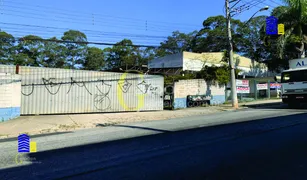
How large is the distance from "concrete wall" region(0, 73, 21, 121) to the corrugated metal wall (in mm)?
470

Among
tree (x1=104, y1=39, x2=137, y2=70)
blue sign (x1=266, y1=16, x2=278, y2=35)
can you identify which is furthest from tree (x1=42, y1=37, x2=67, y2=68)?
blue sign (x1=266, y1=16, x2=278, y2=35)

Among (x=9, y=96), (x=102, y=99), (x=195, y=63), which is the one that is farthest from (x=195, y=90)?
(x=195, y=63)

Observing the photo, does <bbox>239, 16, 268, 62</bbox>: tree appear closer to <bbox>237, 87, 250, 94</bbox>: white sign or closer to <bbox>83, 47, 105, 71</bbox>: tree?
<bbox>237, 87, 250, 94</bbox>: white sign

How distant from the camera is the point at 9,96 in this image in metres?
12.1

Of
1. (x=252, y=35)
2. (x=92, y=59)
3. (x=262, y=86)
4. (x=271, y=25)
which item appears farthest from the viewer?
(x=92, y=59)

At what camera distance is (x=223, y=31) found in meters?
46.8

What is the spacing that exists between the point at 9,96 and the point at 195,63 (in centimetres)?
2372

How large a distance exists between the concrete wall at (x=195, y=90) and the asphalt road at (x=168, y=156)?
386 inches

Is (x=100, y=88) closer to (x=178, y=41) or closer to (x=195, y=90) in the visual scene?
(x=195, y=90)

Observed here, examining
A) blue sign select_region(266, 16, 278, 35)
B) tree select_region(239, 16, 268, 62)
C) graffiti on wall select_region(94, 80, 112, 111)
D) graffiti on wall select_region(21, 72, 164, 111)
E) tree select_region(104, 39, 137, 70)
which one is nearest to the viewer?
graffiti on wall select_region(21, 72, 164, 111)

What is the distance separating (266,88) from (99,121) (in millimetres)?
19199

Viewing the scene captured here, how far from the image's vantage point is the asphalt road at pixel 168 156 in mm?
4410

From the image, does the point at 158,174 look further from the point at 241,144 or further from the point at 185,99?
the point at 185,99

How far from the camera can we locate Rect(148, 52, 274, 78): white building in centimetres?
3112
